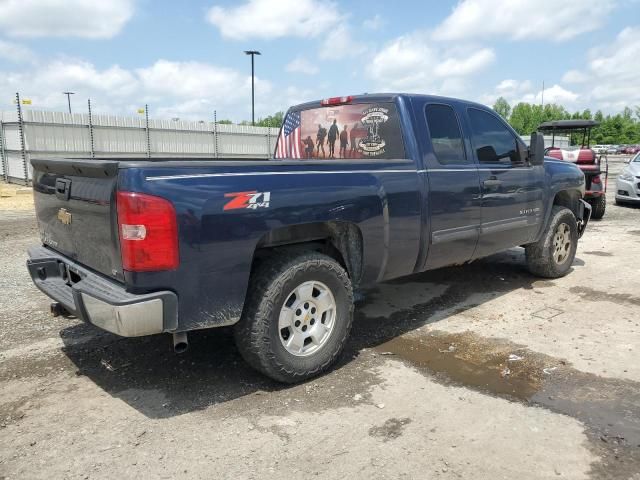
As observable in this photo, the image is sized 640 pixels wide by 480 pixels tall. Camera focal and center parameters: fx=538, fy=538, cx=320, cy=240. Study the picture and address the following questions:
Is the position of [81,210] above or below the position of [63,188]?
below

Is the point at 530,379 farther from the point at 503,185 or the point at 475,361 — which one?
the point at 503,185

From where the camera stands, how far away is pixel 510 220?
207 inches

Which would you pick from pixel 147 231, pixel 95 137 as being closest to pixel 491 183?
pixel 147 231

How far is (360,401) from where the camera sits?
338 cm

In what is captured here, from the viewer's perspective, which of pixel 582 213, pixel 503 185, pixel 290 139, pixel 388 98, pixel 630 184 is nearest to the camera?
pixel 388 98

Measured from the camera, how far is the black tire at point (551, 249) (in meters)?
6.04

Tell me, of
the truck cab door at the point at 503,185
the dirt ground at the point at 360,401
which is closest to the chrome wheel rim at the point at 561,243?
the truck cab door at the point at 503,185

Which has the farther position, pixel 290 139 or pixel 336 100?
pixel 290 139

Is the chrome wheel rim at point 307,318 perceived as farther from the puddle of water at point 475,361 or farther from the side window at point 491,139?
the side window at point 491,139

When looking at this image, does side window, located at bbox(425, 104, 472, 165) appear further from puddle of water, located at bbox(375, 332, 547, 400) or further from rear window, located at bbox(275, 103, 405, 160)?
puddle of water, located at bbox(375, 332, 547, 400)

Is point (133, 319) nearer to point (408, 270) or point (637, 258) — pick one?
point (408, 270)

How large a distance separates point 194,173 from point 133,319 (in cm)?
85

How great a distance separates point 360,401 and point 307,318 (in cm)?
64

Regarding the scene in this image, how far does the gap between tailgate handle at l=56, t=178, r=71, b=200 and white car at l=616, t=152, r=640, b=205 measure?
1336 centimetres
